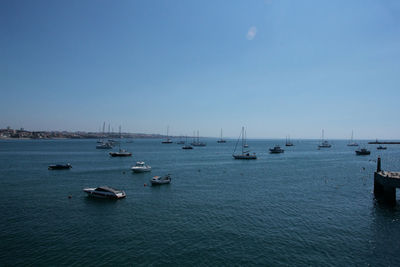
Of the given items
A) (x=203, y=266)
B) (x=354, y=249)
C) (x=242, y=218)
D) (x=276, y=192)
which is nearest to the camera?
(x=203, y=266)

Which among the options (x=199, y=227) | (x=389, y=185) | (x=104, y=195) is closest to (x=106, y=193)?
(x=104, y=195)

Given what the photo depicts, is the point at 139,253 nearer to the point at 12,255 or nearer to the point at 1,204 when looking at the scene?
the point at 12,255

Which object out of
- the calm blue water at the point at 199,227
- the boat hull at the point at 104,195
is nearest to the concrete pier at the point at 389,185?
the calm blue water at the point at 199,227

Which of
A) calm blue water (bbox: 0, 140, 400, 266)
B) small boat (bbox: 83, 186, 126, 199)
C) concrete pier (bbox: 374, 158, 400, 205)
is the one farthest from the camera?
small boat (bbox: 83, 186, 126, 199)

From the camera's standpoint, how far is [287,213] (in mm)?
31922

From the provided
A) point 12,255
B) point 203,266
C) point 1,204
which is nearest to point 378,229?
point 203,266

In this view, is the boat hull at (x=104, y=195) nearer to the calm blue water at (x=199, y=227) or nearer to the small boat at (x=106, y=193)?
the small boat at (x=106, y=193)

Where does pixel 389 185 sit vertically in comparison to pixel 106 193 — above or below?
above

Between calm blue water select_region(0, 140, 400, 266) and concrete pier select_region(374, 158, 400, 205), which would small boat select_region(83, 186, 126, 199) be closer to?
calm blue water select_region(0, 140, 400, 266)

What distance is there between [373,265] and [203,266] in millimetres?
13986

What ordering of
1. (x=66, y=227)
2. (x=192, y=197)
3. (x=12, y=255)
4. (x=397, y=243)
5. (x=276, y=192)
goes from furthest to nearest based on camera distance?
(x=276, y=192) < (x=192, y=197) < (x=66, y=227) < (x=397, y=243) < (x=12, y=255)

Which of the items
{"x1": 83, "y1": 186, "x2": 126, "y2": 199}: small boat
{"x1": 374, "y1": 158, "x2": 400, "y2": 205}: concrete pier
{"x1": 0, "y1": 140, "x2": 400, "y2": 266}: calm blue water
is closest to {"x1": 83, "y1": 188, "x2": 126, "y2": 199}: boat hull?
{"x1": 83, "y1": 186, "x2": 126, "y2": 199}: small boat

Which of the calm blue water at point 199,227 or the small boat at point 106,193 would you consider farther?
the small boat at point 106,193

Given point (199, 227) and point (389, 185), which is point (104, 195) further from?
point (389, 185)
